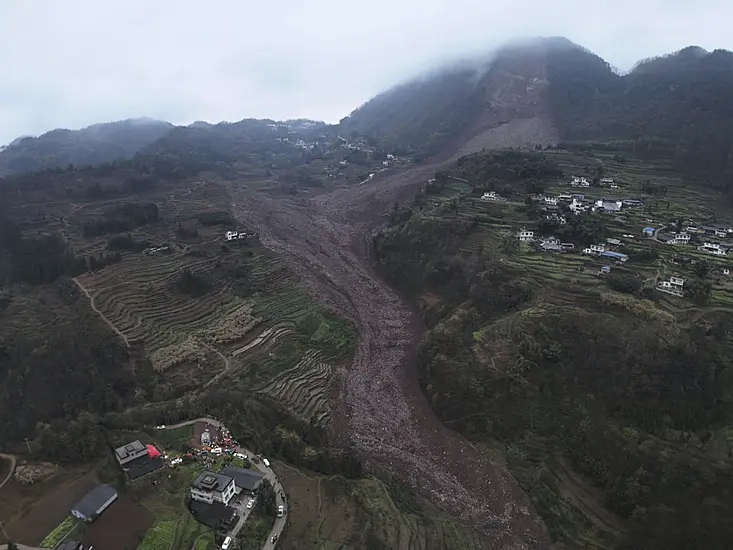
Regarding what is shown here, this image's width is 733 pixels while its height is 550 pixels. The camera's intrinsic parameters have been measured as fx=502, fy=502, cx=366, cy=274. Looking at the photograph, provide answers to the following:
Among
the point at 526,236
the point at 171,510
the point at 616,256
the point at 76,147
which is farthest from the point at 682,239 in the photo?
the point at 76,147

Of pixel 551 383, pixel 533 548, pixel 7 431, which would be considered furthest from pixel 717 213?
pixel 7 431

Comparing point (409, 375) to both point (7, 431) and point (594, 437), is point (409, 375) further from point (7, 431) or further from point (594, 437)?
point (7, 431)

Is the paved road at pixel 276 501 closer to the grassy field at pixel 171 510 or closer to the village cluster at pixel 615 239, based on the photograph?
the grassy field at pixel 171 510

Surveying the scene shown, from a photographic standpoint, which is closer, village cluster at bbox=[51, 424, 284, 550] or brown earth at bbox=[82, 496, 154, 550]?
brown earth at bbox=[82, 496, 154, 550]

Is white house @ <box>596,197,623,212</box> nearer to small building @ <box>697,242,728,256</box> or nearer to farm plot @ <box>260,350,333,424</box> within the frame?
small building @ <box>697,242,728,256</box>

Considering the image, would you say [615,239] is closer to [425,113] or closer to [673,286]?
[673,286]

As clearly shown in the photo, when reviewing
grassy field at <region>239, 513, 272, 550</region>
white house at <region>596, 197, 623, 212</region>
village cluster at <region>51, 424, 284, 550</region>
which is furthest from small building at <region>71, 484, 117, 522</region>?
white house at <region>596, 197, 623, 212</region>

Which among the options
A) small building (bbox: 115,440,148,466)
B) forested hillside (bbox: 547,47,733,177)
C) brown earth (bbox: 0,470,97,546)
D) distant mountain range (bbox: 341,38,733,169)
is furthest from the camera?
distant mountain range (bbox: 341,38,733,169)
